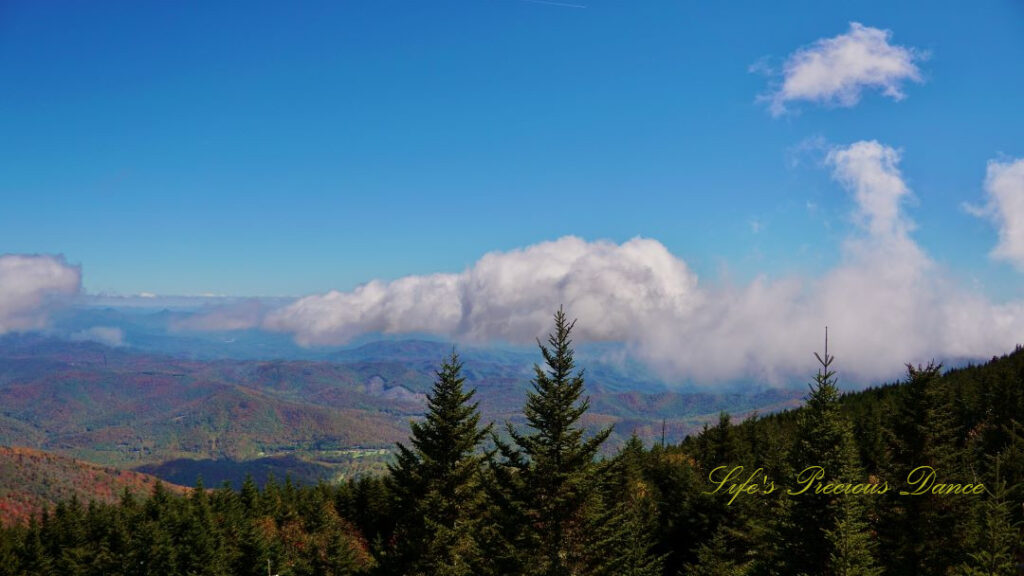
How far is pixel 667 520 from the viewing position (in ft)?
206

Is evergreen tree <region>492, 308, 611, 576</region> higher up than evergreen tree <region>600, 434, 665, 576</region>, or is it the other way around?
evergreen tree <region>492, 308, 611, 576</region>

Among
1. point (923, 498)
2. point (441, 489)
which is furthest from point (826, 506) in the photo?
point (441, 489)

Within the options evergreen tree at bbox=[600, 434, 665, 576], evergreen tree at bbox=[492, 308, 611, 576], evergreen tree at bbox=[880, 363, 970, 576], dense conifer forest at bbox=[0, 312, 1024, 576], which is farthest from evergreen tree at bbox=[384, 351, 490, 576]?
evergreen tree at bbox=[880, 363, 970, 576]

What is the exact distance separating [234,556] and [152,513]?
62.4 feet

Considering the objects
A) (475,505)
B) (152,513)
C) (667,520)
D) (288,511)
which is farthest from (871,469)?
(152,513)

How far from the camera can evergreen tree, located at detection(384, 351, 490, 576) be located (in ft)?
94.8

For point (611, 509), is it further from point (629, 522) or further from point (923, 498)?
point (923, 498)

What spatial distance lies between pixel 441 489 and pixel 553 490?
7.47 m

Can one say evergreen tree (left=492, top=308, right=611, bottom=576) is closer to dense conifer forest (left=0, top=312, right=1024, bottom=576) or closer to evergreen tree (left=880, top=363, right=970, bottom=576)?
dense conifer forest (left=0, top=312, right=1024, bottom=576)

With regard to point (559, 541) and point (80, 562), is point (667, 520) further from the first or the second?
point (80, 562)

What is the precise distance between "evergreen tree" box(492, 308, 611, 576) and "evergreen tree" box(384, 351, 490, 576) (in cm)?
435

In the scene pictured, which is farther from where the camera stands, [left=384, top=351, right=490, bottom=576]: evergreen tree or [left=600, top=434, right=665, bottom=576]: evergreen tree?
[left=384, top=351, right=490, bottom=576]: evergreen tree

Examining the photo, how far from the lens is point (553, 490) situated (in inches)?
982

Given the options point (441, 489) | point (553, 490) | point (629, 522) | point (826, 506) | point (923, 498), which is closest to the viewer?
point (553, 490)
